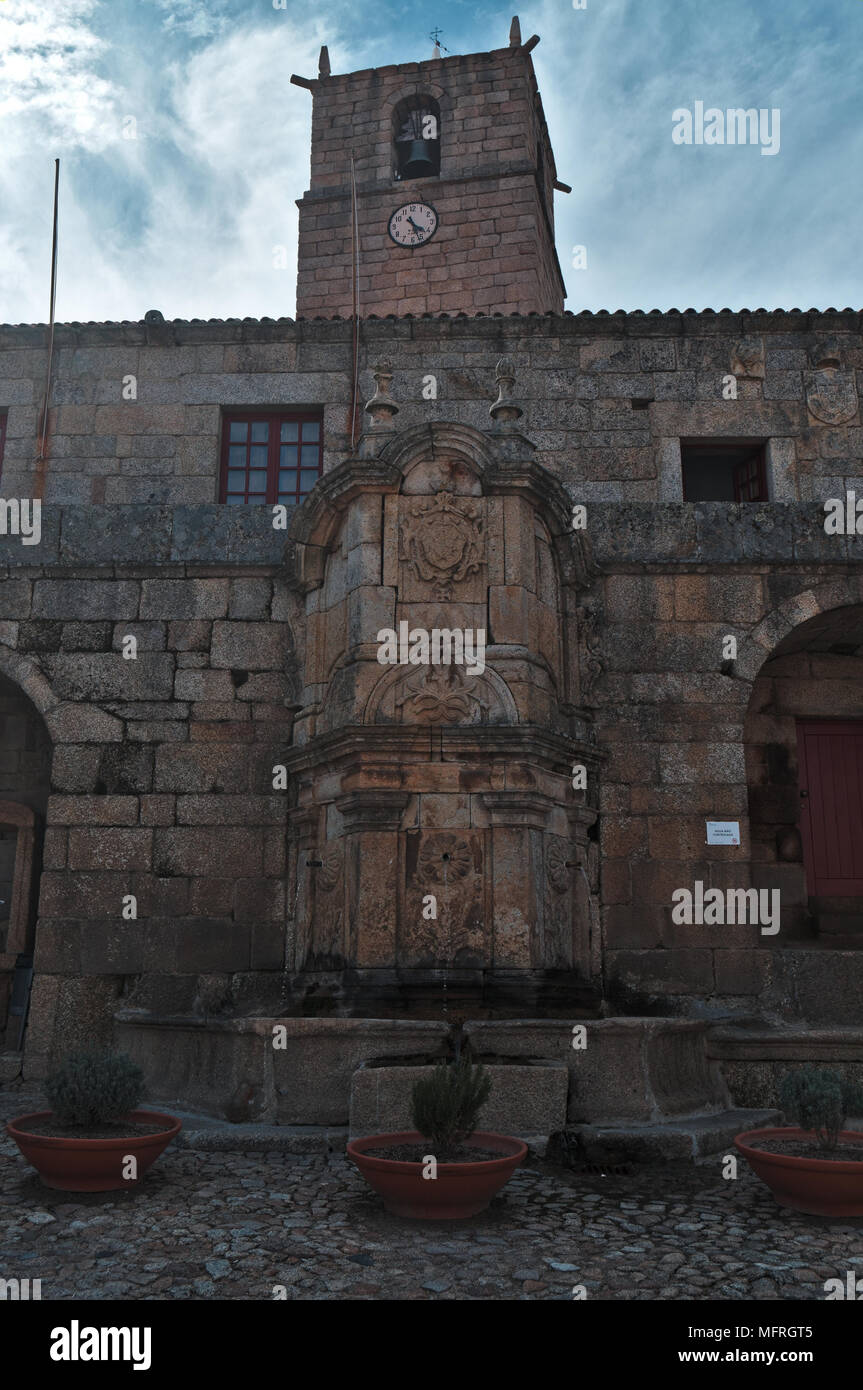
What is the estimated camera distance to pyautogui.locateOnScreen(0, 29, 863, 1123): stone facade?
6.65m

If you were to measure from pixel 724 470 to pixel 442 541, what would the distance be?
605cm

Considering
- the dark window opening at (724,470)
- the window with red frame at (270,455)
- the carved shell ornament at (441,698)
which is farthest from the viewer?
the window with red frame at (270,455)

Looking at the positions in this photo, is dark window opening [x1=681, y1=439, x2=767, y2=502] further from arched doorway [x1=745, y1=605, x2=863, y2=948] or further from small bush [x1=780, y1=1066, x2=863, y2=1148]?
small bush [x1=780, y1=1066, x2=863, y2=1148]

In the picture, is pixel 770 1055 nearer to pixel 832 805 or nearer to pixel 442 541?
pixel 832 805

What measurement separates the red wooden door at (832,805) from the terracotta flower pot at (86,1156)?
20.2 feet

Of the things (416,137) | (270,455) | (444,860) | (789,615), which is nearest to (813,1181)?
(444,860)

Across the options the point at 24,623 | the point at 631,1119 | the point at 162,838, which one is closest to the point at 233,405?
the point at 24,623

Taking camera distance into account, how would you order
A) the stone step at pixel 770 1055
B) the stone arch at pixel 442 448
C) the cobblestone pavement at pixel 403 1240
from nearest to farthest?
the cobblestone pavement at pixel 403 1240, the stone step at pixel 770 1055, the stone arch at pixel 442 448

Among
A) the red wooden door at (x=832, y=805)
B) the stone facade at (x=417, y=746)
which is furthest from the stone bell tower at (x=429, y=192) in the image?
the red wooden door at (x=832, y=805)

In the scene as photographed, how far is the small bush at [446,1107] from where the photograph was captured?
443cm

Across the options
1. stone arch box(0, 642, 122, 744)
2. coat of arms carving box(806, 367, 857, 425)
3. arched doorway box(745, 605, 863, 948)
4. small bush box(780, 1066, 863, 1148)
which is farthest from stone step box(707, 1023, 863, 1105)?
coat of arms carving box(806, 367, 857, 425)

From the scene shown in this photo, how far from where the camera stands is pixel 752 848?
9141 millimetres

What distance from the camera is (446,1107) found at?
4.43m

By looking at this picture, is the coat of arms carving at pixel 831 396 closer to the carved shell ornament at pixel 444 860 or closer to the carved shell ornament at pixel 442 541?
the carved shell ornament at pixel 442 541
